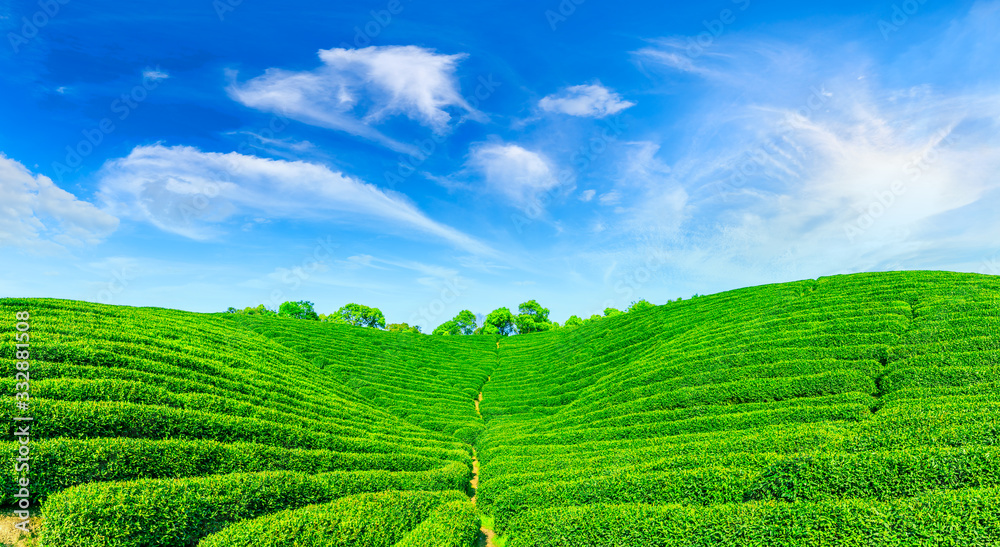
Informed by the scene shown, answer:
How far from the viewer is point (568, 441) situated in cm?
1731

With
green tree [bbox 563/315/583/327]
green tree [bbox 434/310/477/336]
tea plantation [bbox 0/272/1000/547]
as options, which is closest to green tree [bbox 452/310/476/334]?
green tree [bbox 434/310/477/336]

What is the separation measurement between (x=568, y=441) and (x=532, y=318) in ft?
167

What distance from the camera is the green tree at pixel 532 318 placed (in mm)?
67125

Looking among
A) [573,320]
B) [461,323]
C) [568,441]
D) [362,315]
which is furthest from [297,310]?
[568,441]

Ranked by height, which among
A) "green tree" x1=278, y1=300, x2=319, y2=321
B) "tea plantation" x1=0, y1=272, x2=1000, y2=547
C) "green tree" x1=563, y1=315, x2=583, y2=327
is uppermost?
"green tree" x1=278, y1=300, x2=319, y2=321

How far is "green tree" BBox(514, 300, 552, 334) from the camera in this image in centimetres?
6712

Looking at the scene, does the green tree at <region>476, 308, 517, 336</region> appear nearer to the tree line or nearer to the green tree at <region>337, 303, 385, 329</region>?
the tree line

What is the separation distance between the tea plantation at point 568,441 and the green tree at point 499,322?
43.0 m

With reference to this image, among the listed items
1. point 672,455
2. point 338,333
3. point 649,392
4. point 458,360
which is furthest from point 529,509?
point 338,333

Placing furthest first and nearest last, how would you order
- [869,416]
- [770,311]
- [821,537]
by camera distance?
[770,311] → [869,416] → [821,537]

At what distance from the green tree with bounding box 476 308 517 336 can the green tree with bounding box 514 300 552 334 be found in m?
1.16

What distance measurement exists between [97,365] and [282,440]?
580 cm

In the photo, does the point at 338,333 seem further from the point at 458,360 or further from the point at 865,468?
the point at 865,468

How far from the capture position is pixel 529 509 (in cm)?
1192
